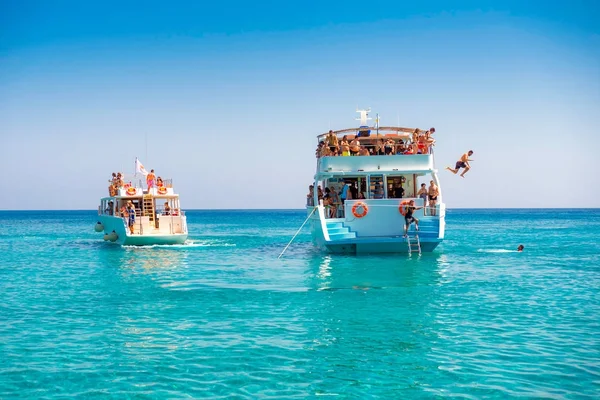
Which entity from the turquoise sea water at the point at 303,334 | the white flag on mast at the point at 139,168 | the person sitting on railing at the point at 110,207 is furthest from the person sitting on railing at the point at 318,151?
the person sitting on railing at the point at 110,207

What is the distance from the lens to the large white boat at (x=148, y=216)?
32.4 metres

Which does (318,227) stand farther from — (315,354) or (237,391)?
(237,391)

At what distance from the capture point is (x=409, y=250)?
75.4 ft

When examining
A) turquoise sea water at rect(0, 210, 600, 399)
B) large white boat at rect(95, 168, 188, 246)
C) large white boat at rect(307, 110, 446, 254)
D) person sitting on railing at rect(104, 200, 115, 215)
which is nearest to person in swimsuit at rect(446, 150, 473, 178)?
large white boat at rect(307, 110, 446, 254)

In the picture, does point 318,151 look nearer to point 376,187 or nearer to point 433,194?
point 376,187

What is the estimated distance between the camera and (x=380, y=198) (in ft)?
80.7

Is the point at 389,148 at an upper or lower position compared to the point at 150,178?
upper

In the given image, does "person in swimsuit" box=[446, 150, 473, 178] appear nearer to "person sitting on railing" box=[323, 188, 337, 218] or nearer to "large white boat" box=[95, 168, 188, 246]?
"person sitting on railing" box=[323, 188, 337, 218]

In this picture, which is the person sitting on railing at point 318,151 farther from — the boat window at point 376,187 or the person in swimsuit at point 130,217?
the person in swimsuit at point 130,217

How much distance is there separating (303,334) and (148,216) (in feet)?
78.7

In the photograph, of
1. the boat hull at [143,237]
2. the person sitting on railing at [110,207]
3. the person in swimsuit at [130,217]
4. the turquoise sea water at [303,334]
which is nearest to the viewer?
the turquoise sea water at [303,334]

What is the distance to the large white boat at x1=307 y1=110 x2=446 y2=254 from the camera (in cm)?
2358

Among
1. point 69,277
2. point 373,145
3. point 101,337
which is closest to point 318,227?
point 373,145

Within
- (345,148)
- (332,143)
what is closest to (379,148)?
(345,148)
